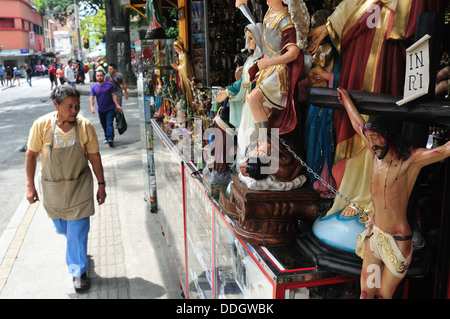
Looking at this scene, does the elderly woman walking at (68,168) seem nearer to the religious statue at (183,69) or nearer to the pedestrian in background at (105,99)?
the religious statue at (183,69)

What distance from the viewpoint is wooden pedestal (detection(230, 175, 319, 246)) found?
65.8 inches

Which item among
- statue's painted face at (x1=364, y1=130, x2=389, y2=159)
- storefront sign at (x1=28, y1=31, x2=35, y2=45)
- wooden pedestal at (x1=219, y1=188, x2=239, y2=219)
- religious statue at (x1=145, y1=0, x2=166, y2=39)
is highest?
storefront sign at (x1=28, y1=31, x2=35, y2=45)

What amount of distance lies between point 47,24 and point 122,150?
61958mm

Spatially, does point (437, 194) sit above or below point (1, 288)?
above

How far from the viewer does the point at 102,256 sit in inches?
178

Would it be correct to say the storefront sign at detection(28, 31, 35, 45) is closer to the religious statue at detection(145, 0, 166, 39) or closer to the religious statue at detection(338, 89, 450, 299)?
the religious statue at detection(145, 0, 166, 39)

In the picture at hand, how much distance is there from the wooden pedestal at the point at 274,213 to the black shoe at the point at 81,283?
8.77 feet

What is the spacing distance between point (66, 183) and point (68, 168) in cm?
14

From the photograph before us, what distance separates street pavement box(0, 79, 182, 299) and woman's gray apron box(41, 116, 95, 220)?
30.2 inches

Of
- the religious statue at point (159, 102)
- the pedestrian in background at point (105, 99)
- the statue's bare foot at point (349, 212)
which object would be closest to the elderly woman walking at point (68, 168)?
the religious statue at point (159, 102)

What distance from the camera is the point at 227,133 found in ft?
7.73

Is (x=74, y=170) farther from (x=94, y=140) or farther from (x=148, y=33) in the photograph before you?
(x=148, y=33)

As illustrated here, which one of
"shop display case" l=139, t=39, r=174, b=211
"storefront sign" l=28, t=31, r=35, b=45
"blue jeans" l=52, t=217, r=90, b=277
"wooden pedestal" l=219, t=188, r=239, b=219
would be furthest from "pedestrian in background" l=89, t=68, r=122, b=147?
"storefront sign" l=28, t=31, r=35, b=45

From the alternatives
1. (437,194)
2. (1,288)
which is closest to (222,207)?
(437,194)
